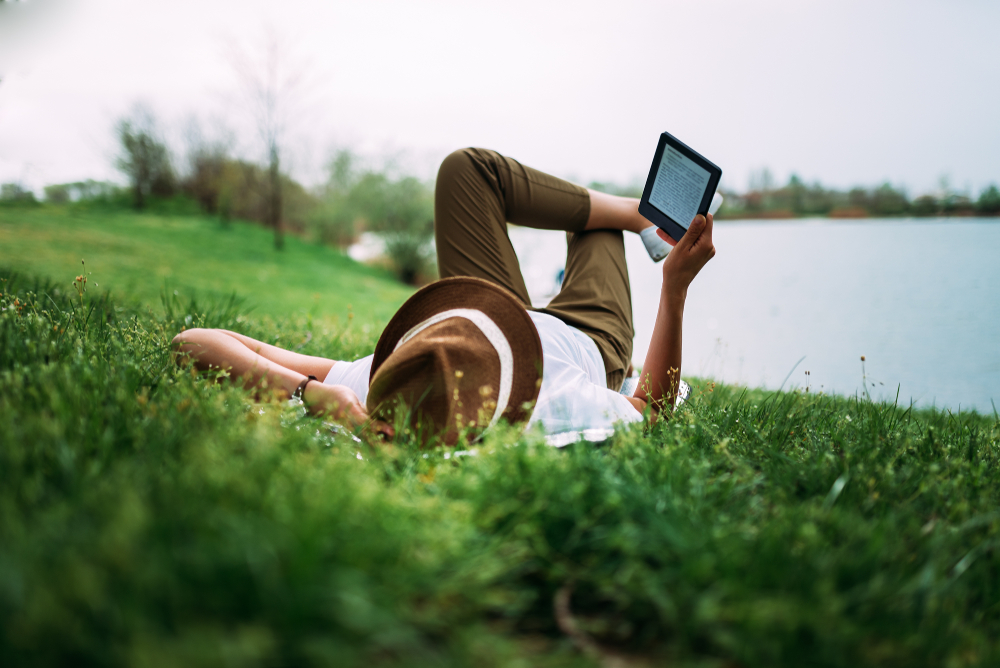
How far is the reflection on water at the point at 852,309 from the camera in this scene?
4535mm

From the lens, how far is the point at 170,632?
76 centimetres

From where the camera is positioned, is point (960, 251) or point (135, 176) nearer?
point (960, 251)

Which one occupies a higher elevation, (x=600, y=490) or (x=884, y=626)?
(x=600, y=490)

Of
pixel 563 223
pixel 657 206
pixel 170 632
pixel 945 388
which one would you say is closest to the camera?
pixel 170 632

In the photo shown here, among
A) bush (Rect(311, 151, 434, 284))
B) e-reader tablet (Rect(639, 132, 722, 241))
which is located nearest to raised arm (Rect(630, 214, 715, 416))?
e-reader tablet (Rect(639, 132, 722, 241))

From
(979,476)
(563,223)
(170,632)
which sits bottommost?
(979,476)

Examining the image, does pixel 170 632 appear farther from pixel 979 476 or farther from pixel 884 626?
pixel 979 476

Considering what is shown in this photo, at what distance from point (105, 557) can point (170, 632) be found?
0.15m

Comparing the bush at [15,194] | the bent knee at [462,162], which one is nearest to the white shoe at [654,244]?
the bent knee at [462,162]

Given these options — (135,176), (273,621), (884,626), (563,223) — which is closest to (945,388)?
(563,223)

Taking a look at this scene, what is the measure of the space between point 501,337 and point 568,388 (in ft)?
1.04

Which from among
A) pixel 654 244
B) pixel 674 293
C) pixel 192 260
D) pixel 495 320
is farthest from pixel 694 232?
pixel 192 260

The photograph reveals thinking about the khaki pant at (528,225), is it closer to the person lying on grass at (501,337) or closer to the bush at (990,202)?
the person lying on grass at (501,337)

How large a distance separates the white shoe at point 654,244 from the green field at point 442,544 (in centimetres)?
122
